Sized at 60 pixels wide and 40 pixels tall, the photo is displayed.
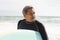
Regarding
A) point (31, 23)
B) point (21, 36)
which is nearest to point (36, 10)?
point (31, 23)

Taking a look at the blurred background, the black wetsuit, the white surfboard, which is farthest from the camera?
the blurred background

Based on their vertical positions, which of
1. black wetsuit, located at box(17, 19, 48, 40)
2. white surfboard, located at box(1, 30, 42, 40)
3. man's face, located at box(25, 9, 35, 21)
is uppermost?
man's face, located at box(25, 9, 35, 21)

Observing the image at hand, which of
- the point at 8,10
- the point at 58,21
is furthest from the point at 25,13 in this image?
the point at 58,21

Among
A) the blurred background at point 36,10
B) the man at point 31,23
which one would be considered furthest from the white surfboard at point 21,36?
the blurred background at point 36,10

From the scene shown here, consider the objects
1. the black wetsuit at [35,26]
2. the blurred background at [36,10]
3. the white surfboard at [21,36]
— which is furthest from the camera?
the blurred background at [36,10]

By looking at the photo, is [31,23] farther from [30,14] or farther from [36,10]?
[36,10]

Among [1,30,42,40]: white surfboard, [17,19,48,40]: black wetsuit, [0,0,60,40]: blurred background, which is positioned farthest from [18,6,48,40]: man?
[0,0,60,40]: blurred background

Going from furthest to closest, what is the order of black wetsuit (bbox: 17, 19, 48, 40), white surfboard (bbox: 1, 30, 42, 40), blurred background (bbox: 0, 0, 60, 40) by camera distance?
blurred background (bbox: 0, 0, 60, 40) < black wetsuit (bbox: 17, 19, 48, 40) < white surfboard (bbox: 1, 30, 42, 40)

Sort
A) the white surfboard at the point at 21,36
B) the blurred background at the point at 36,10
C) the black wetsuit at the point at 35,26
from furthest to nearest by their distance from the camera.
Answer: the blurred background at the point at 36,10
the black wetsuit at the point at 35,26
the white surfboard at the point at 21,36

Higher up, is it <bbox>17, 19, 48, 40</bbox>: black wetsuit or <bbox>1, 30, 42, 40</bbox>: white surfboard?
<bbox>17, 19, 48, 40</bbox>: black wetsuit

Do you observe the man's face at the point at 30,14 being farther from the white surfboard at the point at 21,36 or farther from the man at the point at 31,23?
the white surfboard at the point at 21,36

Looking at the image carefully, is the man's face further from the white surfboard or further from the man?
the white surfboard

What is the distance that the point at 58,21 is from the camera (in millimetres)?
5008

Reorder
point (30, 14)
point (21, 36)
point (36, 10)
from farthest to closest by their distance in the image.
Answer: point (36, 10) < point (30, 14) < point (21, 36)
